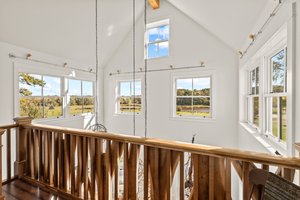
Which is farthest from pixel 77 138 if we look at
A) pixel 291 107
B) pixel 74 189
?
pixel 291 107

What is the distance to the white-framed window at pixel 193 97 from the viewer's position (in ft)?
14.6

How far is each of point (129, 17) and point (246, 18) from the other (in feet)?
11.0

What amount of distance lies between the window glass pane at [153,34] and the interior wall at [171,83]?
244mm

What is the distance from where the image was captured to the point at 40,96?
407 cm

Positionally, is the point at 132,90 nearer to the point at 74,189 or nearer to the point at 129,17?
the point at 129,17

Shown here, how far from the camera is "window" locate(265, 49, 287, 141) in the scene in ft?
5.88

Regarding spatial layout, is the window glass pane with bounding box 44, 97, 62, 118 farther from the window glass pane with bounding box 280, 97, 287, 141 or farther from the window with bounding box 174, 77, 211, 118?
the window glass pane with bounding box 280, 97, 287, 141

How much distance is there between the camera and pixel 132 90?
18.3 ft

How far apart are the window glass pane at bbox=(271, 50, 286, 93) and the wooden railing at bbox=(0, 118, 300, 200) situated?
0.88 m

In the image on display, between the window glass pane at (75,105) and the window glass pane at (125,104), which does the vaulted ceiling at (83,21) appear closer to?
the window glass pane at (75,105)

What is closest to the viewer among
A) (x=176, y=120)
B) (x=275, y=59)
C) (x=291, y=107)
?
(x=291, y=107)

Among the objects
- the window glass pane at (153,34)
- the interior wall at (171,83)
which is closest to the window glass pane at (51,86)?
the interior wall at (171,83)

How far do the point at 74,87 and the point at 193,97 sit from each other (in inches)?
133

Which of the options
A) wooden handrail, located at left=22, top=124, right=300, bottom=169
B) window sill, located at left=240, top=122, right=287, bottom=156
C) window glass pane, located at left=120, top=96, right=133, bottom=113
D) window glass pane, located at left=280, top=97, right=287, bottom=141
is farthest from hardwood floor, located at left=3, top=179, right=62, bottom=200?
window glass pane, located at left=120, top=96, right=133, bottom=113
